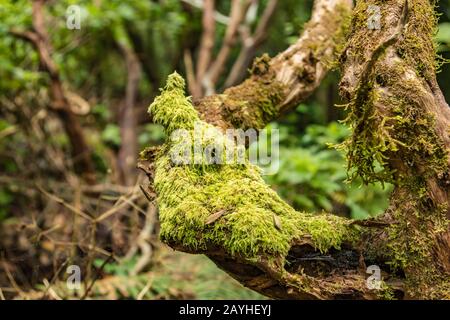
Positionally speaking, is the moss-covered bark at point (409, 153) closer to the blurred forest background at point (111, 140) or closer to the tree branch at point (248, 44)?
the blurred forest background at point (111, 140)

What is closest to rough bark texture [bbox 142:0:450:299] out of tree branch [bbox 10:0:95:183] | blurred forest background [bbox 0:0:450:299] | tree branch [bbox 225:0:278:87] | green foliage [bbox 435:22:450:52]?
blurred forest background [bbox 0:0:450:299]

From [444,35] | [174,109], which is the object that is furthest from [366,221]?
[444,35]

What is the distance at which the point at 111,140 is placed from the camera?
7469mm

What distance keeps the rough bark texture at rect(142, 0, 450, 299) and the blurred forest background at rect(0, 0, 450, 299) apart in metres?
0.80

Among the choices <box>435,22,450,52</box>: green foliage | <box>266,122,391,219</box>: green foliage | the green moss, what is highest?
<box>435,22,450,52</box>: green foliage

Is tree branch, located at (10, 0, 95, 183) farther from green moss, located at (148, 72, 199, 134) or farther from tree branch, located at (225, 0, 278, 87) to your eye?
green moss, located at (148, 72, 199, 134)

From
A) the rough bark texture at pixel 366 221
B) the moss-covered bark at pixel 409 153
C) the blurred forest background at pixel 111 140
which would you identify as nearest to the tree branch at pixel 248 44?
the blurred forest background at pixel 111 140

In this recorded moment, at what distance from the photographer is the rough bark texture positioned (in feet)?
6.35

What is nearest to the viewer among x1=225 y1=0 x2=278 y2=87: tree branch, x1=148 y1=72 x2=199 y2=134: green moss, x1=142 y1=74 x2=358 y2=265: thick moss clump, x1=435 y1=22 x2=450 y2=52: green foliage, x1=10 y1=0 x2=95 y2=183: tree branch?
x1=142 y1=74 x2=358 y2=265: thick moss clump

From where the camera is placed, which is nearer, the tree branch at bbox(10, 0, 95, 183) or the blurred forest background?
the blurred forest background

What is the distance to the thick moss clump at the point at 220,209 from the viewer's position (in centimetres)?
190

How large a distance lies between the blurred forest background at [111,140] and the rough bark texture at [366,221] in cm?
80
